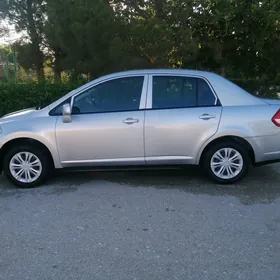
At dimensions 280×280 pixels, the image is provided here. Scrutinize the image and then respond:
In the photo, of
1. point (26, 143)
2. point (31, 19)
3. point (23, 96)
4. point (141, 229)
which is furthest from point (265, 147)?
point (31, 19)

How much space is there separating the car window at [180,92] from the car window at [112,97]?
262mm

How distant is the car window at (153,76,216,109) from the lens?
14.7ft

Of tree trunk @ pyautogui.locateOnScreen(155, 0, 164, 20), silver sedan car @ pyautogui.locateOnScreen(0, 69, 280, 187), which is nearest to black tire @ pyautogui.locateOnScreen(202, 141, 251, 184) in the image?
silver sedan car @ pyautogui.locateOnScreen(0, 69, 280, 187)

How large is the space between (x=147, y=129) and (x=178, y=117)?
0.46m

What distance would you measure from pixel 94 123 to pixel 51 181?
120 centimetres

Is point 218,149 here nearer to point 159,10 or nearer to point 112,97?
point 112,97

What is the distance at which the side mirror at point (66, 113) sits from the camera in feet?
14.0

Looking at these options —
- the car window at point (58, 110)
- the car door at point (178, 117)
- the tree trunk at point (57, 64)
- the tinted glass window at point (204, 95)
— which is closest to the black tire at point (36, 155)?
the car window at point (58, 110)

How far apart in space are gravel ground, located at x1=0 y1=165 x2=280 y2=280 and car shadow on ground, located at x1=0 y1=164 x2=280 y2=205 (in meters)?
0.01

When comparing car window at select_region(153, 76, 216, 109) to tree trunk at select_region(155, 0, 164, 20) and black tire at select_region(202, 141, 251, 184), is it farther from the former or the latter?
tree trunk at select_region(155, 0, 164, 20)

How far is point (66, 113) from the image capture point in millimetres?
4305

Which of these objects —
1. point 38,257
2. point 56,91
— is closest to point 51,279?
point 38,257

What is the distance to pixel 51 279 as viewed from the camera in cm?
257

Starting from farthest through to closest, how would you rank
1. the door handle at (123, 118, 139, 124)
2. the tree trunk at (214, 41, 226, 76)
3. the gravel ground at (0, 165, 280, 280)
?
the tree trunk at (214, 41, 226, 76) < the door handle at (123, 118, 139, 124) < the gravel ground at (0, 165, 280, 280)
